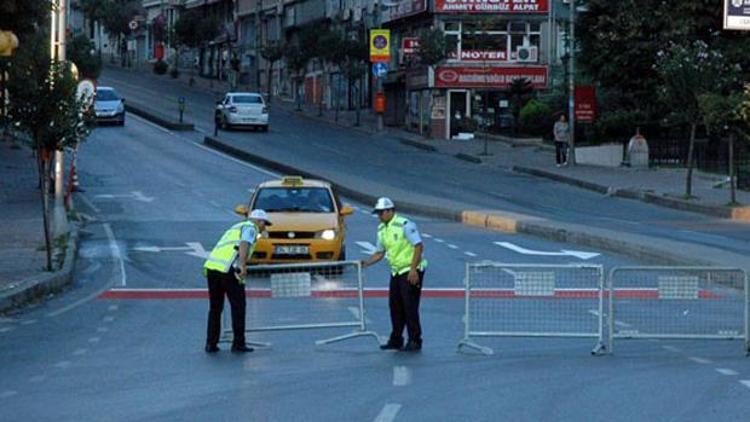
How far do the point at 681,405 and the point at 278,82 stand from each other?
327ft

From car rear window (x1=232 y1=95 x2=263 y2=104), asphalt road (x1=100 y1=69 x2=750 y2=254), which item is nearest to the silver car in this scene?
asphalt road (x1=100 y1=69 x2=750 y2=254)

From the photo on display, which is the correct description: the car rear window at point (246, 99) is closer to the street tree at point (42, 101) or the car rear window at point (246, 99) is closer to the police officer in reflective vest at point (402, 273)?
the street tree at point (42, 101)

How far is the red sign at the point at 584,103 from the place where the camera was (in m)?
60.9

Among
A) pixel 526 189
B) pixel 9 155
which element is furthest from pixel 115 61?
pixel 526 189

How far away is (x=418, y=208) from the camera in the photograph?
4103cm

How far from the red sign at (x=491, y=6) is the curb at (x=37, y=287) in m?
49.4

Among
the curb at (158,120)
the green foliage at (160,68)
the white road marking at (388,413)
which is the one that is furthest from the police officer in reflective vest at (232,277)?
the green foliage at (160,68)

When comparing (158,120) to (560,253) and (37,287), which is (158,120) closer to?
(560,253)

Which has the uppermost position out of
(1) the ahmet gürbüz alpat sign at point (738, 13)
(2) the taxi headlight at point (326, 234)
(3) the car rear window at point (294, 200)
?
(1) the ahmet gürbüz alpat sign at point (738, 13)

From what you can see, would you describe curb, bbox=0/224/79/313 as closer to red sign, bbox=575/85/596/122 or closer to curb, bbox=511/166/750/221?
curb, bbox=511/166/750/221

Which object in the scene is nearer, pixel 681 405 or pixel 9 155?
pixel 681 405

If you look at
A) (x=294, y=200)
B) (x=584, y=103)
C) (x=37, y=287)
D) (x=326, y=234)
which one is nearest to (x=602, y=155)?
(x=584, y=103)

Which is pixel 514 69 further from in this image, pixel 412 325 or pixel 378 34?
pixel 412 325

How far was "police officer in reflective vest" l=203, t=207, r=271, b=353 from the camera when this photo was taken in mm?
17297
